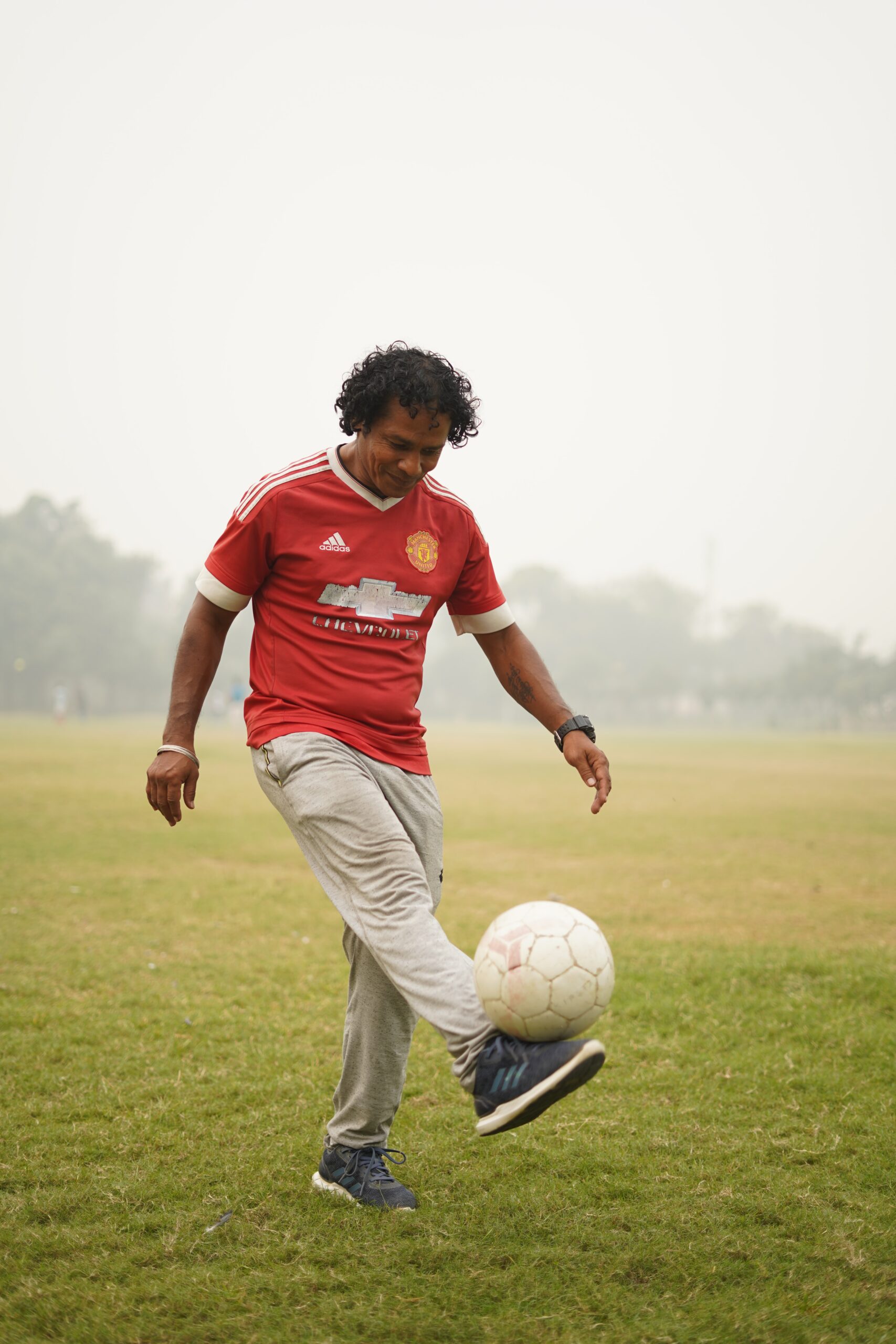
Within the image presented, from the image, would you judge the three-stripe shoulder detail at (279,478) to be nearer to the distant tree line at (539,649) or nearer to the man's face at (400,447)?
the man's face at (400,447)

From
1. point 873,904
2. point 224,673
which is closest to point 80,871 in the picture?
point 873,904

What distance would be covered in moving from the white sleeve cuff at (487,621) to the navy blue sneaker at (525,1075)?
1859 mm

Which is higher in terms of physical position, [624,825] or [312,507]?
[312,507]

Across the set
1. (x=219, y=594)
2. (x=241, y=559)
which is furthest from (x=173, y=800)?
(x=241, y=559)

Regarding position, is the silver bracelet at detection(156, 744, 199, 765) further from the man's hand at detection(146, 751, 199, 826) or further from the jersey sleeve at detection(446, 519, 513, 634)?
the jersey sleeve at detection(446, 519, 513, 634)

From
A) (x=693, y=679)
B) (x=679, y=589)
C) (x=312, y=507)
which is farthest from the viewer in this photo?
(x=679, y=589)

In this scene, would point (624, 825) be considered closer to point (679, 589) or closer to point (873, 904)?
point (873, 904)

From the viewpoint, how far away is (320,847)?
3.55 metres

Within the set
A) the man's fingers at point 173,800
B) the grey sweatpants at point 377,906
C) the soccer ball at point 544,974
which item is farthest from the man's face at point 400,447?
the soccer ball at point 544,974

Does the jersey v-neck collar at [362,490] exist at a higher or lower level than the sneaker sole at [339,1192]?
higher

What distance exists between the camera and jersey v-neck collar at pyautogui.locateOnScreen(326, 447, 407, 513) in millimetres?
3834

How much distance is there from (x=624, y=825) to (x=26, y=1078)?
1263 cm

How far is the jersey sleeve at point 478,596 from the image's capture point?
14.1ft

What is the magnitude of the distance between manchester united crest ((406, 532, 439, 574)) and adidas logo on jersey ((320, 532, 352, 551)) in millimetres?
239
